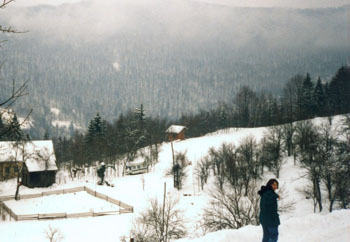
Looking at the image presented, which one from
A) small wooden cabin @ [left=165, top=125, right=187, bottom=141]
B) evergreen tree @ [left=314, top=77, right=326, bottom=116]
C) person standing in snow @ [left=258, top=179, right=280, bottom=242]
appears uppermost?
evergreen tree @ [left=314, top=77, right=326, bottom=116]

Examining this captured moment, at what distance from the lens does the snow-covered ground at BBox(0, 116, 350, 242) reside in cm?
919

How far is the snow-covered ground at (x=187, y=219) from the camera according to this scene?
30.1 ft

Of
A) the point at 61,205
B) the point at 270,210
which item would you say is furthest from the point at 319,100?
the point at 270,210

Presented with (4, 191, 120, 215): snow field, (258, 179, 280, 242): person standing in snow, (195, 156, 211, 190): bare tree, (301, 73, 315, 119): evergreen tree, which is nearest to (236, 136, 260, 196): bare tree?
(195, 156, 211, 190): bare tree

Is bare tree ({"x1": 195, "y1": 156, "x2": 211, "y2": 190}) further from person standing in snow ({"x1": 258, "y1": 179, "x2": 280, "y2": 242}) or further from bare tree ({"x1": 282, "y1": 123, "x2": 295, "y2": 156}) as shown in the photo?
person standing in snow ({"x1": 258, "y1": 179, "x2": 280, "y2": 242})

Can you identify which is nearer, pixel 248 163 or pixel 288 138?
pixel 248 163

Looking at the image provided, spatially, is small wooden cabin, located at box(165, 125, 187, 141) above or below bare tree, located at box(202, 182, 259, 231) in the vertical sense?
above

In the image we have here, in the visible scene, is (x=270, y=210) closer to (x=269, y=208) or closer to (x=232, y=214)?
(x=269, y=208)

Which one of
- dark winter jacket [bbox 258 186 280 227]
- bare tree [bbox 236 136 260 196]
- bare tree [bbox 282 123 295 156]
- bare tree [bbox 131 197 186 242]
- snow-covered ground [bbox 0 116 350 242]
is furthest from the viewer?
bare tree [bbox 282 123 295 156]

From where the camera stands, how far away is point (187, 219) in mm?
29969

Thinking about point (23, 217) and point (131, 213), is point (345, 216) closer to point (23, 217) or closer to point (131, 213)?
point (131, 213)

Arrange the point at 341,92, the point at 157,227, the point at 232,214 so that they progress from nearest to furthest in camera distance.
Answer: the point at 232,214, the point at 157,227, the point at 341,92

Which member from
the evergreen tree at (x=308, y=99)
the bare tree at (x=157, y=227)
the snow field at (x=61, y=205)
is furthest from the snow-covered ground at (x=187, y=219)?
the evergreen tree at (x=308, y=99)

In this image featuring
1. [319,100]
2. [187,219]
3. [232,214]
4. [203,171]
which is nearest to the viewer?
[232,214]
